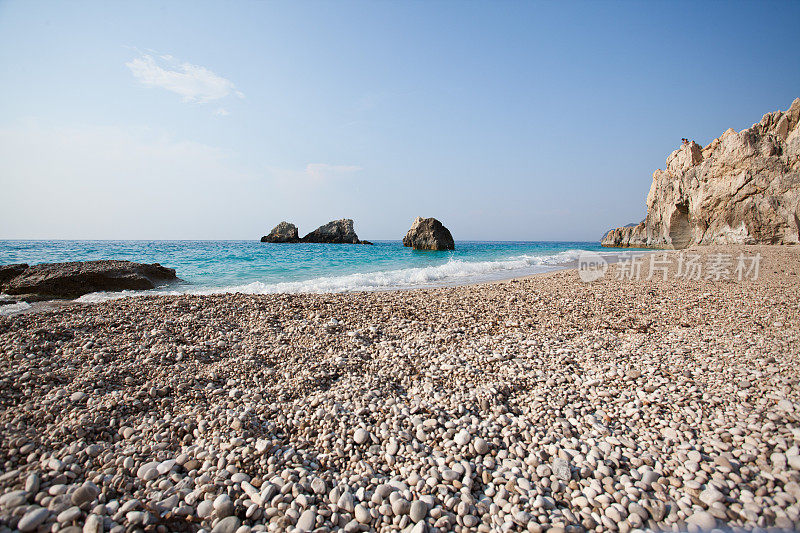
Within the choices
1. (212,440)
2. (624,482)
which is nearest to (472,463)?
(624,482)

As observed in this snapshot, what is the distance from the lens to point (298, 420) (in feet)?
11.7

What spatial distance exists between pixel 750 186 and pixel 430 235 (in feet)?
124

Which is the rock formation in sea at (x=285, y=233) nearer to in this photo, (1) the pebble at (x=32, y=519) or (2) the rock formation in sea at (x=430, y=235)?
(2) the rock formation in sea at (x=430, y=235)

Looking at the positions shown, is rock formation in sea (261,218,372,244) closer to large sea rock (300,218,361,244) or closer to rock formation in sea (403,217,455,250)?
large sea rock (300,218,361,244)

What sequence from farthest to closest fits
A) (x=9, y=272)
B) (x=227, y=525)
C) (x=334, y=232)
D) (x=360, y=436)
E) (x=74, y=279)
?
(x=334, y=232) < (x=9, y=272) < (x=74, y=279) < (x=360, y=436) < (x=227, y=525)

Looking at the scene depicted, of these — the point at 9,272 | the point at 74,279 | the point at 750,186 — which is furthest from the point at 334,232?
the point at 750,186

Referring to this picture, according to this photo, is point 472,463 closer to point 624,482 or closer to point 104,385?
point 624,482

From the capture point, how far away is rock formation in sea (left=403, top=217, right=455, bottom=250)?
55.0m

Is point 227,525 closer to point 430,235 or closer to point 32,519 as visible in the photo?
point 32,519

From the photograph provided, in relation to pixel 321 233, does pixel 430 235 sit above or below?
below

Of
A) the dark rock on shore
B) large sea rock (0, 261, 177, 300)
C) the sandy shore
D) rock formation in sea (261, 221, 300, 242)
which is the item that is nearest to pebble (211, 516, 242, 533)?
the sandy shore

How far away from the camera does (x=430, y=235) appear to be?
55.7 meters

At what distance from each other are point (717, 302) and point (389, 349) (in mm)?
9040

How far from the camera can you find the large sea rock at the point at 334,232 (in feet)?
277
